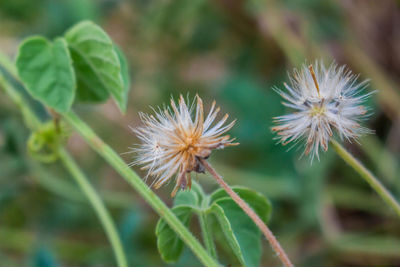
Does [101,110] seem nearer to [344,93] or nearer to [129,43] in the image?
[129,43]

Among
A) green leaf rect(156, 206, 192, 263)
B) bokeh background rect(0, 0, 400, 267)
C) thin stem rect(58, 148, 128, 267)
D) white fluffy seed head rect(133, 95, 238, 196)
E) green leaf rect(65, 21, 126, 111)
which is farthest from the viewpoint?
bokeh background rect(0, 0, 400, 267)

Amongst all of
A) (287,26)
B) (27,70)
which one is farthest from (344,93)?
(287,26)

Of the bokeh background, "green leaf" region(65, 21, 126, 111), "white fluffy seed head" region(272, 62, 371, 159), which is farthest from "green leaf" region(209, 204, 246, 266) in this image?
the bokeh background

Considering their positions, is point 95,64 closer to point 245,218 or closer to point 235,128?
point 245,218

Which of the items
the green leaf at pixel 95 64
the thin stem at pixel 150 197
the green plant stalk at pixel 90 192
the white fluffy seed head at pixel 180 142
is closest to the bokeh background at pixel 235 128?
the green plant stalk at pixel 90 192

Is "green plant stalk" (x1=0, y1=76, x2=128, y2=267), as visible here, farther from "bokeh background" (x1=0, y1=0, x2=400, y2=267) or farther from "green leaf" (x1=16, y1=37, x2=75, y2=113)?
"bokeh background" (x1=0, y1=0, x2=400, y2=267)

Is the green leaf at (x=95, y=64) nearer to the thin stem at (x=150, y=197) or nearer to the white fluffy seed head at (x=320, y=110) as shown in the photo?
the thin stem at (x=150, y=197)
